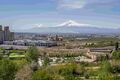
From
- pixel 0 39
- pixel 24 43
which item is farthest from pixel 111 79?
pixel 0 39

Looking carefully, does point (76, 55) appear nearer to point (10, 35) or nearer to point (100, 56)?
point (100, 56)

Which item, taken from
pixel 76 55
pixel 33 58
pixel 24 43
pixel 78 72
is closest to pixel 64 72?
pixel 78 72

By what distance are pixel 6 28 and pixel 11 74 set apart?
55.2 metres

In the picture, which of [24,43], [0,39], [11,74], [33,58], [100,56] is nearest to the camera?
[11,74]

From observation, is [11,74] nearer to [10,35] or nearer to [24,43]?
[24,43]

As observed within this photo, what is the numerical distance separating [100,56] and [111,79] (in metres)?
17.5

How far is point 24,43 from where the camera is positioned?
201 feet

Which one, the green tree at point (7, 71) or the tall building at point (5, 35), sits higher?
the tall building at point (5, 35)

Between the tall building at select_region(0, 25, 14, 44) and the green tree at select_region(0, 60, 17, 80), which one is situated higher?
the tall building at select_region(0, 25, 14, 44)

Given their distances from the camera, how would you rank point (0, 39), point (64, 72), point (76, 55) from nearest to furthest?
1. point (64, 72)
2. point (76, 55)
3. point (0, 39)

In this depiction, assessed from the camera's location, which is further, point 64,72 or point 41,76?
point 64,72

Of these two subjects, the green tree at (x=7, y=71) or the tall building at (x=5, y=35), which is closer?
the green tree at (x=7, y=71)

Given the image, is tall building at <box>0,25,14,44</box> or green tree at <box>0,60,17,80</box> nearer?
green tree at <box>0,60,17,80</box>

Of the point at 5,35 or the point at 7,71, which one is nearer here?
the point at 7,71
